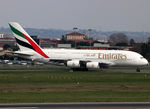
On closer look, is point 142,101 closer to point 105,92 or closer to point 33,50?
point 105,92

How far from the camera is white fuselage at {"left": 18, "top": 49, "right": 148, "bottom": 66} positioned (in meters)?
71.3

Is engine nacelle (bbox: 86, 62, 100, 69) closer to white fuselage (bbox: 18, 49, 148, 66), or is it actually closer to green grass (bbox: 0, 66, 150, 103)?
white fuselage (bbox: 18, 49, 148, 66)

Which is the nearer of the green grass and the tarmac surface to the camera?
the tarmac surface

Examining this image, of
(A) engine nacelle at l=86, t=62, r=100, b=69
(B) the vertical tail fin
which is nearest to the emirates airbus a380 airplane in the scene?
(B) the vertical tail fin

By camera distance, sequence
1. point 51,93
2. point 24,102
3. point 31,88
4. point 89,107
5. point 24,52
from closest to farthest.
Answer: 1. point 89,107
2. point 24,102
3. point 51,93
4. point 31,88
5. point 24,52

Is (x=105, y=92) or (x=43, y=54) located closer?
(x=105, y=92)

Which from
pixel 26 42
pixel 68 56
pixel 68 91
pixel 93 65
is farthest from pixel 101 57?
pixel 68 91

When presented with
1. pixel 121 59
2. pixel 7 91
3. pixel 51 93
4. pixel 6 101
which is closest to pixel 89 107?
pixel 6 101

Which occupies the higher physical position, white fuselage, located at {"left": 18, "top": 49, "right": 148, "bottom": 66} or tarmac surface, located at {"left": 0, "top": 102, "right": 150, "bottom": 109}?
white fuselage, located at {"left": 18, "top": 49, "right": 148, "bottom": 66}

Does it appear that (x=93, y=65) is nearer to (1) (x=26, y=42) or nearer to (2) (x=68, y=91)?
(1) (x=26, y=42)

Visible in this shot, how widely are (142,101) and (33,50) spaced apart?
41667mm

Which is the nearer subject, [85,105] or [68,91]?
[85,105]

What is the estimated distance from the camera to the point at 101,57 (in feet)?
236

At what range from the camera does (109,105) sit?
96.1 feet
